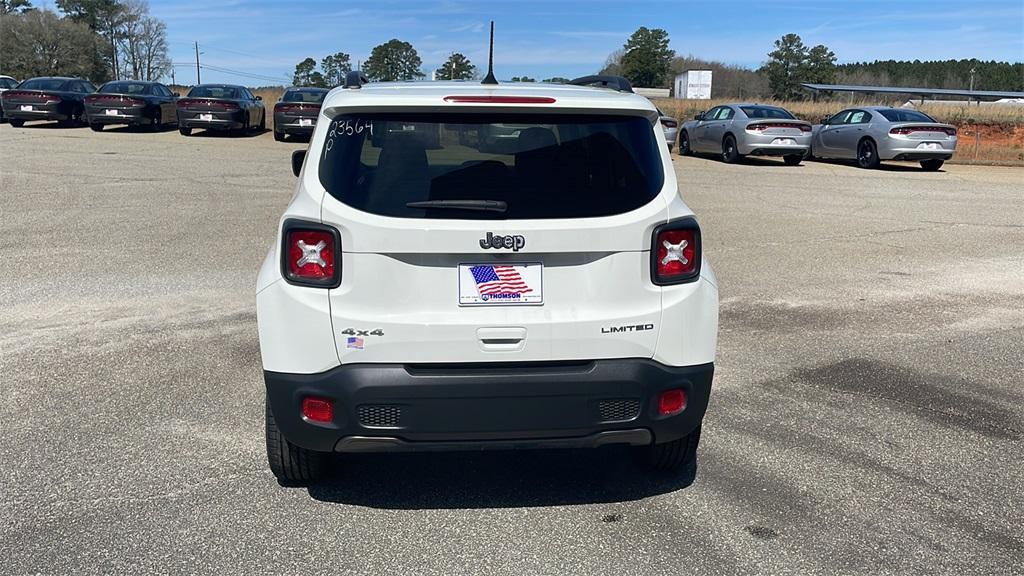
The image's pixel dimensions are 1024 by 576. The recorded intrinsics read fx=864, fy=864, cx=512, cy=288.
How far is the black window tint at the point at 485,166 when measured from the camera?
10.6 ft

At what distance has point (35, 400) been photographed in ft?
15.8

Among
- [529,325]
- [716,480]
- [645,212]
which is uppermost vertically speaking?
[645,212]

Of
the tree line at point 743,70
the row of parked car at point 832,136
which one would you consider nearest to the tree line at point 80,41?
the tree line at point 743,70

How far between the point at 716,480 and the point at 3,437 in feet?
11.4

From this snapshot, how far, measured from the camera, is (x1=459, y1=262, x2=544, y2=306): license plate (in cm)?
321

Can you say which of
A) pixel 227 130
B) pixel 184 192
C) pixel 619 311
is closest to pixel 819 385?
pixel 619 311

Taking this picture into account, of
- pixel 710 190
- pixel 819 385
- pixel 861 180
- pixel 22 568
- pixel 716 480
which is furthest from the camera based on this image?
pixel 861 180

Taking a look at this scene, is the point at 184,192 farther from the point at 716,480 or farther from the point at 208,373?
the point at 716,480

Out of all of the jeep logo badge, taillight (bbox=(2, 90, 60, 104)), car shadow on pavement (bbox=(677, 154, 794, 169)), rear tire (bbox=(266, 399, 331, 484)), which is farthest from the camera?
taillight (bbox=(2, 90, 60, 104))

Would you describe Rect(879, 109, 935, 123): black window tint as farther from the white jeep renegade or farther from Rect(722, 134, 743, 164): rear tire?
the white jeep renegade

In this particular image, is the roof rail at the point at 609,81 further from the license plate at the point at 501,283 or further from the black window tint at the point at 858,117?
the black window tint at the point at 858,117

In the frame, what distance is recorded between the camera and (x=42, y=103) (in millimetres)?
25062

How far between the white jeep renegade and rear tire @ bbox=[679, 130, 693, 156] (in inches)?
889

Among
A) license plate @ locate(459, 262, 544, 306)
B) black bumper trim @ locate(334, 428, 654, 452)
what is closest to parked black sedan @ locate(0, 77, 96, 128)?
black bumper trim @ locate(334, 428, 654, 452)
